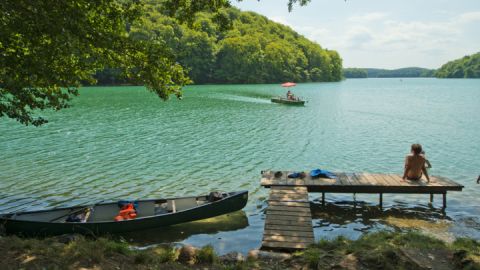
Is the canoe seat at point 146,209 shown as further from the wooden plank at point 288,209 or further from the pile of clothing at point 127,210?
the wooden plank at point 288,209

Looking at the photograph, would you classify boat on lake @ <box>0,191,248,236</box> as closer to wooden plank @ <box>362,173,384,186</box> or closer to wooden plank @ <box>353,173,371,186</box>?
wooden plank @ <box>353,173,371,186</box>

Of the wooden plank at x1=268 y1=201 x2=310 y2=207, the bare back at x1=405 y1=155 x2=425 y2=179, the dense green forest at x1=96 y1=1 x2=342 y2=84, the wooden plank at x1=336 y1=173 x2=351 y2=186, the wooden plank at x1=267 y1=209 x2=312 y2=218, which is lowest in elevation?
the wooden plank at x1=267 y1=209 x2=312 y2=218

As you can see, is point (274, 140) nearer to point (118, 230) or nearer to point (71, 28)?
point (118, 230)

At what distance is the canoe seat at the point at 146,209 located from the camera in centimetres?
1338

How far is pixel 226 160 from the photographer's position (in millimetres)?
23281

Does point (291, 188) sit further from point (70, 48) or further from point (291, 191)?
point (70, 48)

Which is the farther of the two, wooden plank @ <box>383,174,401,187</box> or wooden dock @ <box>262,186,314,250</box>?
wooden plank @ <box>383,174,401,187</box>

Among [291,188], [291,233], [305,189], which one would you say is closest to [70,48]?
[291,233]

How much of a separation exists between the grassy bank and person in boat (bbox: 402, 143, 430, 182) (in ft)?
19.0

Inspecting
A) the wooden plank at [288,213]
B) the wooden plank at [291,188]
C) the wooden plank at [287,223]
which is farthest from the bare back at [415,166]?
the wooden plank at [287,223]

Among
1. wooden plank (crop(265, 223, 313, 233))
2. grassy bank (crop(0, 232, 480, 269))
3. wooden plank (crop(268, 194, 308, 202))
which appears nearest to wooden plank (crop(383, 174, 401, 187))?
wooden plank (crop(268, 194, 308, 202))

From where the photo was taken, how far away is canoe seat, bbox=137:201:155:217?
43.9 feet

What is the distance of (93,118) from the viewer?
42688 millimetres

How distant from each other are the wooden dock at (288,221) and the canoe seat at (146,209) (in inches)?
163
